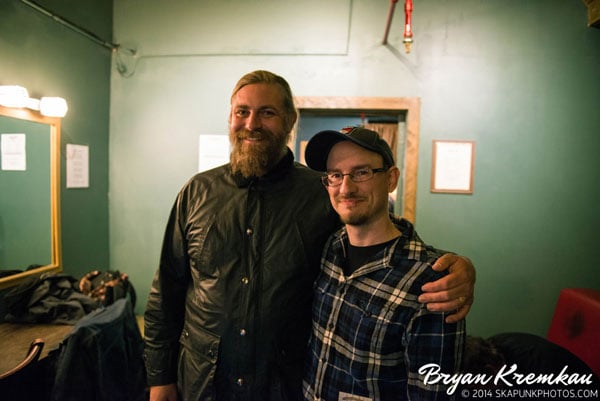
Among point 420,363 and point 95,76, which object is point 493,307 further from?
point 95,76

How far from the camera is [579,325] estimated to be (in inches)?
80.5

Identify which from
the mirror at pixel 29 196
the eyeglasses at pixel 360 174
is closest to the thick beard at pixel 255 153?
the eyeglasses at pixel 360 174

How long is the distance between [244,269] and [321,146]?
56 centimetres

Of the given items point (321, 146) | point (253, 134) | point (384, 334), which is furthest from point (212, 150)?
point (384, 334)

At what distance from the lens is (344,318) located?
990mm

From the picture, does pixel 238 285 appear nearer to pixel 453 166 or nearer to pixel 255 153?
pixel 255 153

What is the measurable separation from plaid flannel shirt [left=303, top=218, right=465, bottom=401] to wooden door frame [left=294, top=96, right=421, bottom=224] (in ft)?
5.40

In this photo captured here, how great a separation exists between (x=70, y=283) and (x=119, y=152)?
1.33 metres

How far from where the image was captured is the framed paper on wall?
8.32ft

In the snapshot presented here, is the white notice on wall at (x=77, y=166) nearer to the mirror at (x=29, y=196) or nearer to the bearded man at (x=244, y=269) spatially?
the mirror at (x=29, y=196)

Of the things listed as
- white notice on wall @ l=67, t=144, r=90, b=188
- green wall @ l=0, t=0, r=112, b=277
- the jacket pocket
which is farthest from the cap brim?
white notice on wall @ l=67, t=144, r=90, b=188

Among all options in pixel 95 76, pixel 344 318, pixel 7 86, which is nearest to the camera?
pixel 344 318

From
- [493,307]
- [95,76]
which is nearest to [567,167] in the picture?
[493,307]

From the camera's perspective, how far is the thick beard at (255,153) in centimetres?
121
